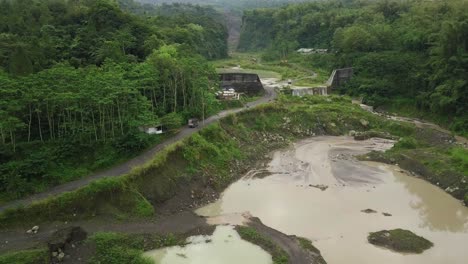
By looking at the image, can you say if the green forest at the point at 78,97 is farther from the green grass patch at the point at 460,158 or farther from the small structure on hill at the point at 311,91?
the green grass patch at the point at 460,158

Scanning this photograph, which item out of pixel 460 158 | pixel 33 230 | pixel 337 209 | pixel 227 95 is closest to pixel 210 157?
pixel 337 209

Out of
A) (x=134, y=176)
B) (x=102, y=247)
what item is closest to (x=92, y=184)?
(x=134, y=176)

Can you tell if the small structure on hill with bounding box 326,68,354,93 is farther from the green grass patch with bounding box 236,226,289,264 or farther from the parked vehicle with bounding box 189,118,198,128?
the green grass patch with bounding box 236,226,289,264

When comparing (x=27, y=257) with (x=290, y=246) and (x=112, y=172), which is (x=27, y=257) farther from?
(x=290, y=246)

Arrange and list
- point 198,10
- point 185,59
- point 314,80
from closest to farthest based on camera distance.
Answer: point 185,59 < point 314,80 < point 198,10

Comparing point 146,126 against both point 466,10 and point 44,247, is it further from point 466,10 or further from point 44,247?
point 466,10

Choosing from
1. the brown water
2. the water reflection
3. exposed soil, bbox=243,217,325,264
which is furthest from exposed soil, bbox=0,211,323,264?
the water reflection
